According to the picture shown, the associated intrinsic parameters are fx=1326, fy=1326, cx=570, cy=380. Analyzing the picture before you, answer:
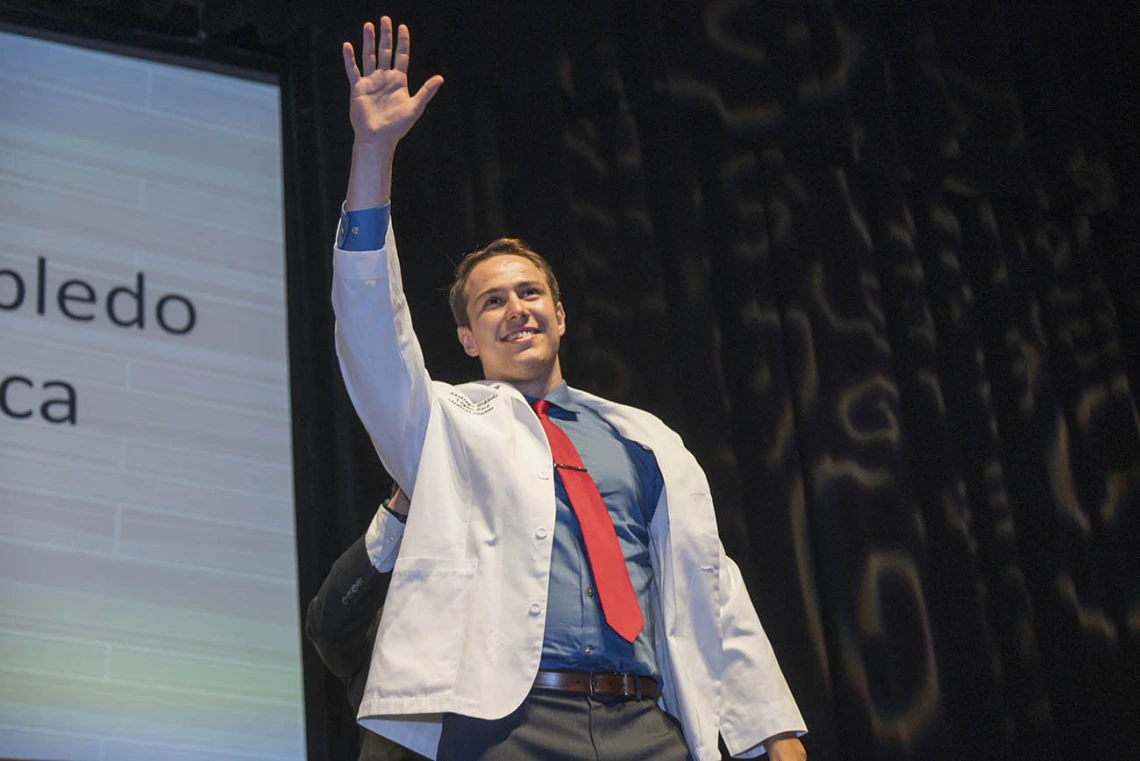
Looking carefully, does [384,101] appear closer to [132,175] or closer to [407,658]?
[407,658]

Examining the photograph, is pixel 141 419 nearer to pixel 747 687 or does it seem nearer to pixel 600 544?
pixel 600 544

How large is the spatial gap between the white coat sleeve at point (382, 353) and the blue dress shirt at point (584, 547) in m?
0.04

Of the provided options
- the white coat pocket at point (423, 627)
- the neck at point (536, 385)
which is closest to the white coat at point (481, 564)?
the white coat pocket at point (423, 627)

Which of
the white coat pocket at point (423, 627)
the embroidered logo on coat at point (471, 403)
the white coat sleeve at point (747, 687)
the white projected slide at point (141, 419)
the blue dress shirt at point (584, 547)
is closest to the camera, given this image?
the white coat pocket at point (423, 627)

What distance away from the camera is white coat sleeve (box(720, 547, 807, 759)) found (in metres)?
1.91

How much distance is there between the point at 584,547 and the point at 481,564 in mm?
156

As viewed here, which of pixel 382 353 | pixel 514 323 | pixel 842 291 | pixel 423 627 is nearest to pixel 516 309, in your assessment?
pixel 514 323

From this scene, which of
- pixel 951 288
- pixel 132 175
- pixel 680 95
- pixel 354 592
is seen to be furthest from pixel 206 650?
pixel 951 288

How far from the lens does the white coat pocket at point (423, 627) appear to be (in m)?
1.70

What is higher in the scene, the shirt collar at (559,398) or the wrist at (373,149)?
the wrist at (373,149)

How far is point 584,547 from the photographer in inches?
74.1

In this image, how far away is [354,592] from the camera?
1938mm

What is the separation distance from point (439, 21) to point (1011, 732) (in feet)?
6.66

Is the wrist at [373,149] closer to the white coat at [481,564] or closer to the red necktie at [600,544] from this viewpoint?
the white coat at [481,564]
